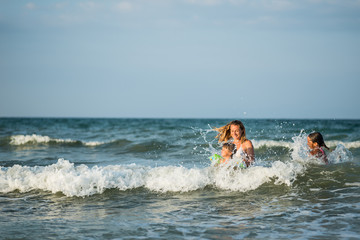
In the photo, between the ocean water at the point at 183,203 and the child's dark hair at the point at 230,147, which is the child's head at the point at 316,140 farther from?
the child's dark hair at the point at 230,147

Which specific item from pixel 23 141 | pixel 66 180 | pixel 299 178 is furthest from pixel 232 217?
pixel 23 141

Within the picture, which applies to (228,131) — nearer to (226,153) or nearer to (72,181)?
(226,153)

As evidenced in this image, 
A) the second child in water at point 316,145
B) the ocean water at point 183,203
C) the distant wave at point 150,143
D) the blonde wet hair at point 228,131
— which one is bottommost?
the ocean water at point 183,203

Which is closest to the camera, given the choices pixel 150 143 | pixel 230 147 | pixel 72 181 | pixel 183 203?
pixel 183 203

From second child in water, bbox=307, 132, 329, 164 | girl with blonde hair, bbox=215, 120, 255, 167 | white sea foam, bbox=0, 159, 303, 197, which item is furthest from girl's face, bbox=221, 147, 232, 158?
second child in water, bbox=307, 132, 329, 164

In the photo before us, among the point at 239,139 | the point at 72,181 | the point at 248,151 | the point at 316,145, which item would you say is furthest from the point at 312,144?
the point at 72,181

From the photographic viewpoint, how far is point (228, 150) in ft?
25.9

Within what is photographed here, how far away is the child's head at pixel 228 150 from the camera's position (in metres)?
7.84

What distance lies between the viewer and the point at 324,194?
6.71 meters

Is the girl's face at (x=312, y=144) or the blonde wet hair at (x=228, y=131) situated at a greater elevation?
the blonde wet hair at (x=228, y=131)

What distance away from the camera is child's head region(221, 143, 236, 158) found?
7.84 meters

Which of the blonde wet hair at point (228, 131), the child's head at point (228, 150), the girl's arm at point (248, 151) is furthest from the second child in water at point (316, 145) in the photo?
the child's head at point (228, 150)

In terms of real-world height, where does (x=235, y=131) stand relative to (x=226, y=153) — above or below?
above

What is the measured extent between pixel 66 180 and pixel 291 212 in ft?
14.6
